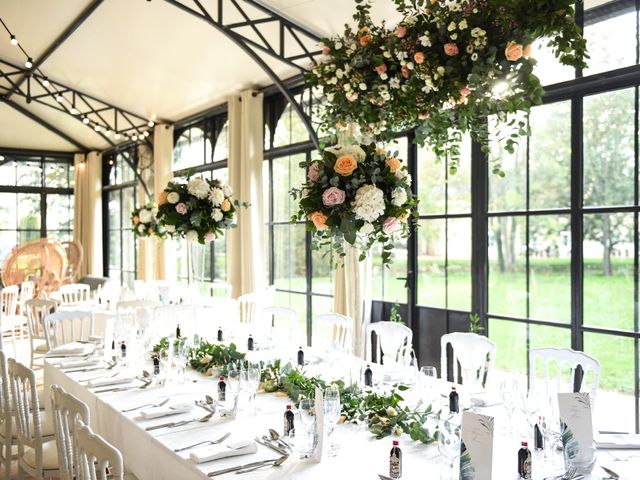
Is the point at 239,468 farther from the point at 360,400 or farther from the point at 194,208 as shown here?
the point at 194,208

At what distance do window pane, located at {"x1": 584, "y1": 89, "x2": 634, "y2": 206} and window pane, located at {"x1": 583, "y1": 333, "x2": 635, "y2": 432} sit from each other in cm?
95

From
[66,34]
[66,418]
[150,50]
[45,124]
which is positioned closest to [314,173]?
[66,418]

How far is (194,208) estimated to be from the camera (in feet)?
16.0

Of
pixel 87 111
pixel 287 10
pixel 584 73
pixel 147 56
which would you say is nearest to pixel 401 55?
pixel 584 73

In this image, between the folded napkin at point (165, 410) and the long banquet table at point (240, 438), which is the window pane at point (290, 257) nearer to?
the long banquet table at point (240, 438)

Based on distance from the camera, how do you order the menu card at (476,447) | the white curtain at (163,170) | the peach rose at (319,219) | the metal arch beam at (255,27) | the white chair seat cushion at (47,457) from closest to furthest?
the menu card at (476,447) < the peach rose at (319,219) < the white chair seat cushion at (47,457) < the metal arch beam at (255,27) < the white curtain at (163,170)

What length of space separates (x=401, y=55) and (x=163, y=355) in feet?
6.82

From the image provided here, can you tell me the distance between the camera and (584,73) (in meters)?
3.99

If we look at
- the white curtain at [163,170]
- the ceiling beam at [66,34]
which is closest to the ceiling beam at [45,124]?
the ceiling beam at [66,34]

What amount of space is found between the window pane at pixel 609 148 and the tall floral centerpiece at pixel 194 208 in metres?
2.86

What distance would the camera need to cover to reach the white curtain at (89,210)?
482 inches

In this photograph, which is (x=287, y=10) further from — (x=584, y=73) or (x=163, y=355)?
(x=163, y=355)

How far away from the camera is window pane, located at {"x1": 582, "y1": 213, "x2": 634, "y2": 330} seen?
12.6 feet

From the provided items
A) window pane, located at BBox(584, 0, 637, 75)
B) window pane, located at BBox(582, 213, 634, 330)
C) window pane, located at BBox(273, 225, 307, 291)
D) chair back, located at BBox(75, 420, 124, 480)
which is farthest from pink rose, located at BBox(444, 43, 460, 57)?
window pane, located at BBox(273, 225, 307, 291)
